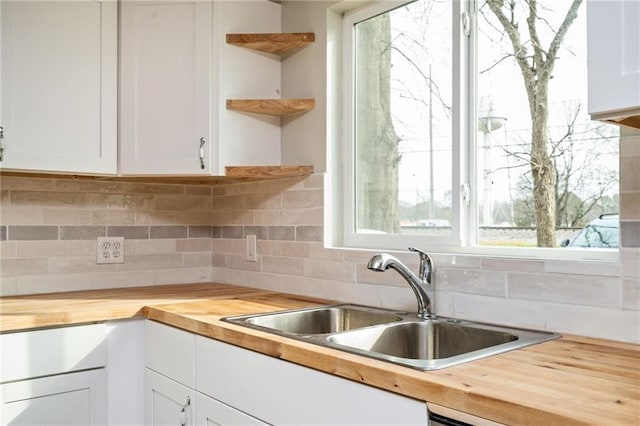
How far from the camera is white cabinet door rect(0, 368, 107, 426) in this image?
70.5 inches

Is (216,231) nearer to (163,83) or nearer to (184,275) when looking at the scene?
(184,275)

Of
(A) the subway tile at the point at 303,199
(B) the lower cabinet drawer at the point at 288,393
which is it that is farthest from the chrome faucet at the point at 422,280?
(A) the subway tile at the point at 303,199

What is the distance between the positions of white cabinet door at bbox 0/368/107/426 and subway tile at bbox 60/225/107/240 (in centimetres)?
74

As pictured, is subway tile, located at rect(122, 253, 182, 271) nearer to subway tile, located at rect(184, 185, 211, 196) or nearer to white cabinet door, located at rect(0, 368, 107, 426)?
subway tile, located at rect(184, 185, 211, 196)

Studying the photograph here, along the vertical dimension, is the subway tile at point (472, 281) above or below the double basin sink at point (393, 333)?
above

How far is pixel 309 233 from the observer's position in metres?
2.30

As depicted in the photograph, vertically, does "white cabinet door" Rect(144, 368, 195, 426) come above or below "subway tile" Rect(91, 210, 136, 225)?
below

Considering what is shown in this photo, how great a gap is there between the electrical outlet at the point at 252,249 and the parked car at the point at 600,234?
138 centimetres

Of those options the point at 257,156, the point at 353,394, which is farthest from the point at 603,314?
the point at 257,156

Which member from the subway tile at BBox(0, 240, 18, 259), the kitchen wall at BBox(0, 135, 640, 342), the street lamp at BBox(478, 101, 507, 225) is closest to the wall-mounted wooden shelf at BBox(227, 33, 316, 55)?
the kitchen wall at BBox(0, 135, 640, 342)

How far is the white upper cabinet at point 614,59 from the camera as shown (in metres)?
1.03

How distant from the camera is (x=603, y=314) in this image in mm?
1433

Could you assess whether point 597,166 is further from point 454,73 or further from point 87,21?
point 87,21

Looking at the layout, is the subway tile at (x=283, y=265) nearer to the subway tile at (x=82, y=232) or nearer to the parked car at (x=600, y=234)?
Result: the subway tile at (x=82, y=232)
